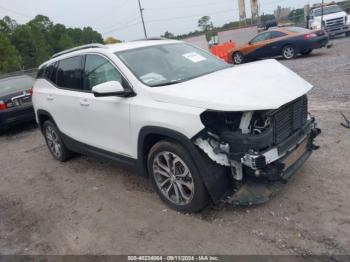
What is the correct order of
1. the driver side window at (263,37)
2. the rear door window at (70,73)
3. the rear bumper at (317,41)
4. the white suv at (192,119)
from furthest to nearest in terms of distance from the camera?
the driver side window at (263,37), the rear bumper at (317,41), the rear door window at (70,73), the white suv at (192,119)

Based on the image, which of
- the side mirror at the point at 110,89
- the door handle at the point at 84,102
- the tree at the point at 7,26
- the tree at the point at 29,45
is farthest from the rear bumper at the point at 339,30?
the tree at the point at 7,26

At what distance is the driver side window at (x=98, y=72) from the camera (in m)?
4.29

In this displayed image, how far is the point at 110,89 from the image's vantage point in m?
3.90

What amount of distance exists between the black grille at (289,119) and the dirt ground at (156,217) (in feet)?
2.50

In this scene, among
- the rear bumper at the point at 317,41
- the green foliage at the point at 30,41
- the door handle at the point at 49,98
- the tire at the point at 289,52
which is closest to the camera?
the door handle at the point at 49,98

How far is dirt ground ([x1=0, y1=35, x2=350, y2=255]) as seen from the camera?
332 centimetres

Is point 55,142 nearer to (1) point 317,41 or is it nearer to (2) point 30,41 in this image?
(1) point 317,41

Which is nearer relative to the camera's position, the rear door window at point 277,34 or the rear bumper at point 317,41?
the rear bumper at point 317,41

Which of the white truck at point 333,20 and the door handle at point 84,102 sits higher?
the door handle at point 84,102

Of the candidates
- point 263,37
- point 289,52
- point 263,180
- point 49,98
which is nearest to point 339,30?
point 263,37

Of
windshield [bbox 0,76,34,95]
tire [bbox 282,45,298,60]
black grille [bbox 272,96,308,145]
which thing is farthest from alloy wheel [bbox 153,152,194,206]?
tire [bbox 282,45,298,60]

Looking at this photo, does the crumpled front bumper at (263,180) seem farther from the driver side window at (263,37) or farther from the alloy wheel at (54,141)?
the driver side window at (263,37)

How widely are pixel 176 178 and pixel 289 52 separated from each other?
42.7 ft

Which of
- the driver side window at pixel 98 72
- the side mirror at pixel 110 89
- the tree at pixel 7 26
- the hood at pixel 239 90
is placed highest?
the tree at pixel 7 26
